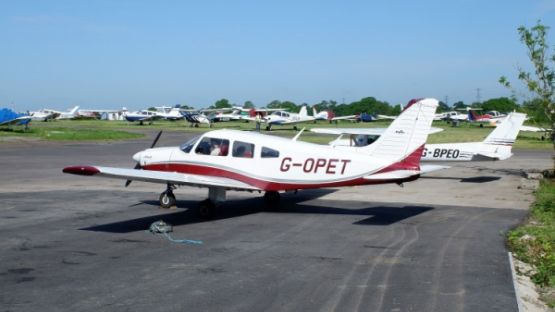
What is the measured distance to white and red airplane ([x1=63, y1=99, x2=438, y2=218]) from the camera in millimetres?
14797

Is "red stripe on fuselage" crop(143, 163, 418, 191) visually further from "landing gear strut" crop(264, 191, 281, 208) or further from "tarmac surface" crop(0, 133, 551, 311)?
"landing gear strut" crop(264, 191, 281, 208)

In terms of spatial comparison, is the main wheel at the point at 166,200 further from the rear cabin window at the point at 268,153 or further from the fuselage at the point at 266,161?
the rear cabin window at the point at 268,153

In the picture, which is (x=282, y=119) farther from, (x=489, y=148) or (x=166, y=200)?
(x=166, y=200)

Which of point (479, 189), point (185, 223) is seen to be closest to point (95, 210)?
point (185, 223)

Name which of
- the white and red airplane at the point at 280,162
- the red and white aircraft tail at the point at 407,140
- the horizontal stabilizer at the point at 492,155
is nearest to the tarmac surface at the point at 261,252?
the white and red airplane at the point at 280,162

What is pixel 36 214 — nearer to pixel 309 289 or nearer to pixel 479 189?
pixel 309 289

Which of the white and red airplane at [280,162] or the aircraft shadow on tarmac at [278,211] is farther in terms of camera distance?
the white and red airplane at [280,162]

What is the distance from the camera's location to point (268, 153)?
52.1 feet

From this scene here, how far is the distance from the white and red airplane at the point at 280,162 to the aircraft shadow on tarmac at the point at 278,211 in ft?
2.40

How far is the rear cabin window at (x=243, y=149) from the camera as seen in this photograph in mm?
16016

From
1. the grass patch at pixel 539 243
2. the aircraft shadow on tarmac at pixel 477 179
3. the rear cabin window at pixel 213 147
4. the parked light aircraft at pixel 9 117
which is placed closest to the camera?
the grass patch at pixel 539 243

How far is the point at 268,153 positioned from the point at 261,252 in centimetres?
471

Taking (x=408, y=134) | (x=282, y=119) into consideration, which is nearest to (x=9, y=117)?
(x=282, y=119)

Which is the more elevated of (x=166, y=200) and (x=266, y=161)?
(x=266, y=161)
